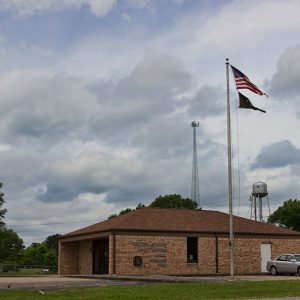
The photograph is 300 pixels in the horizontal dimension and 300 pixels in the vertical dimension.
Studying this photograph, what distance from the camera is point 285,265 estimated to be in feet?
125

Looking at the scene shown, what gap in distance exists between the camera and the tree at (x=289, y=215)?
83.4 metres

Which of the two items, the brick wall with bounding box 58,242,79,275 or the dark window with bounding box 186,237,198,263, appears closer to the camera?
the dark window with bounding box 186,237,198,263

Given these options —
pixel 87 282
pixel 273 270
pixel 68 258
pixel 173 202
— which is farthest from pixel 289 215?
pixel 87 282

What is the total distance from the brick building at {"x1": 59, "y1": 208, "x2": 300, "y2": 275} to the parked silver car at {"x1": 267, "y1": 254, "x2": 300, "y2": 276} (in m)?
2.58

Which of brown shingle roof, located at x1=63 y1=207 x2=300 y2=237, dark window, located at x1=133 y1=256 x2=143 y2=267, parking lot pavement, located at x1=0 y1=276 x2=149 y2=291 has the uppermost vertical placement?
brown shingle roof, located at x1=63 y1=207 x2=300 y2=237

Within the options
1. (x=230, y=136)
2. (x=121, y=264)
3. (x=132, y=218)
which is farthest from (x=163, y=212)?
(x=230, y=136)

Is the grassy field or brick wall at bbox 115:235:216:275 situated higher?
brick wall at bbox 115:235:216:275

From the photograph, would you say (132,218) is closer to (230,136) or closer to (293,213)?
(230,136)

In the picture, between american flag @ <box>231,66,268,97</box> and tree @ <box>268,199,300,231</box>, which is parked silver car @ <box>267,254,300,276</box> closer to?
american flag @ <box>231,66,268,97</box>

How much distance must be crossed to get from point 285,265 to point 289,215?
4733cm

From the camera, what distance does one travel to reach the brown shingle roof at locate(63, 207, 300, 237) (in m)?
39.2

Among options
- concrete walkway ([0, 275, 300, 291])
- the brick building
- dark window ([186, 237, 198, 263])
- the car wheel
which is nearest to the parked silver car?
the car wheel

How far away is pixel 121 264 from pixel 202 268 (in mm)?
5799

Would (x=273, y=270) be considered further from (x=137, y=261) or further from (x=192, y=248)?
(x=137, y=261)
